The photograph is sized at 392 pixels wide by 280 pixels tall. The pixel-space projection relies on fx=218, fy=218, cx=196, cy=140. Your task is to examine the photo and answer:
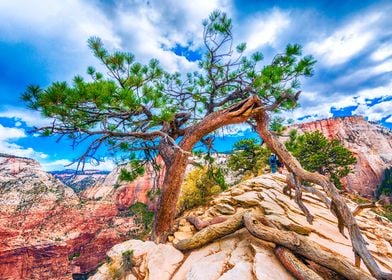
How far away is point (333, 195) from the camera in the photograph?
3166mm

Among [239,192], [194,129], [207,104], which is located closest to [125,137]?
[194,129]

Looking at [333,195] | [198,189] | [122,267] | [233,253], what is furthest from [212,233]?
[198,189]

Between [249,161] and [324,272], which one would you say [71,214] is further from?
[324,272]

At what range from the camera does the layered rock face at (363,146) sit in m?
33.9

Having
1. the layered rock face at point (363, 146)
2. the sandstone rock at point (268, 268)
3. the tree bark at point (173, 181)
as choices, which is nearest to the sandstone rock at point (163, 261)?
the tree bark at point (173, 181)

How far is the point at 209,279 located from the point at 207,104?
12.6ft

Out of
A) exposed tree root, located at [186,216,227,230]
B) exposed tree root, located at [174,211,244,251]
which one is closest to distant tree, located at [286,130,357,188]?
exposed tree root, located at [186,216,227,230]

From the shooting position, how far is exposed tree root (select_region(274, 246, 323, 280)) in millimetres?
2453

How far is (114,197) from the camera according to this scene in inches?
1918

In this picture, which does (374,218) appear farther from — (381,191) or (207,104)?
(381,191)

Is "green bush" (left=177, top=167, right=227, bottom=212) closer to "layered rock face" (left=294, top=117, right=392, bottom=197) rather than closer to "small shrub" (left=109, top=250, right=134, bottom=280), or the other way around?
"small shrub" (left=109, top=250, right=134, bottom=280)

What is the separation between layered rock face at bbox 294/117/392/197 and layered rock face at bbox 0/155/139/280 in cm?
3737

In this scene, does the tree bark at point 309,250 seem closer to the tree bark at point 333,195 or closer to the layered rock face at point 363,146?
the tree bark at point 333,195

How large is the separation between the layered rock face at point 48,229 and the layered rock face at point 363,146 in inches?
1471
